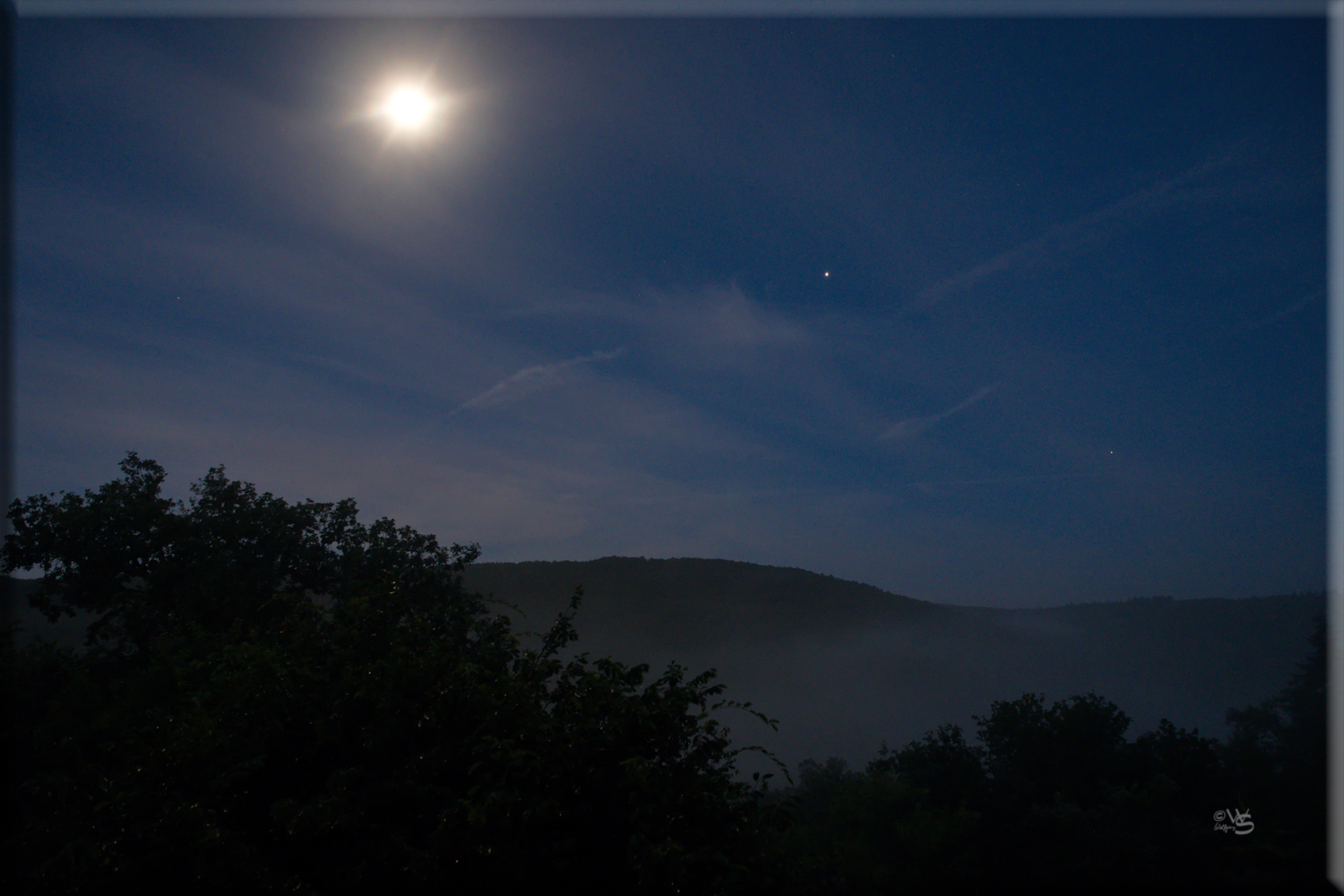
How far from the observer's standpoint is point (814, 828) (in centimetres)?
2488

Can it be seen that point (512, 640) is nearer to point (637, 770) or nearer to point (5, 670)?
point (637, 770)

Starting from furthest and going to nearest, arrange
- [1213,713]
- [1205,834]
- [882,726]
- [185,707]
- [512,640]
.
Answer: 1. [882,726]
2. [1213,713]
3. [1205,834]
4. [512,640]
5. [185,707]

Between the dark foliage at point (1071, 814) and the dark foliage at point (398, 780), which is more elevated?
the dark foliage at point (398, 780)

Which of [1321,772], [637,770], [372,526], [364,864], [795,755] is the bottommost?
[795,755]

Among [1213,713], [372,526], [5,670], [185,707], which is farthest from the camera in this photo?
[1213,713]

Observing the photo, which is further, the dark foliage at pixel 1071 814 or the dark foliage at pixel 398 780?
the dark foliage at pixel 1071 814

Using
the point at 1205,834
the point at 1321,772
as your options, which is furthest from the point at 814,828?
the point at 1321,772

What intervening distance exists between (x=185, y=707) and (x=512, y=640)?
128 inches

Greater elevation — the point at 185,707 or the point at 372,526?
the point at 372,526

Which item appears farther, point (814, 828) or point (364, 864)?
point (814, 828)

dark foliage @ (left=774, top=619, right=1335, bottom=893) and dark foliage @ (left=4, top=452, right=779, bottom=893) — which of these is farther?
dark foliage @ (left=774, top=619, right=1335, bottom=893)

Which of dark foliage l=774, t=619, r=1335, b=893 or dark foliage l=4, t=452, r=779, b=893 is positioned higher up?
dark foliage l=4, t=452, r=779, b=893

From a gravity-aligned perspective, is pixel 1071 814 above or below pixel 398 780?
below

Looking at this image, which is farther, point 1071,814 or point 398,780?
point 1071,814
